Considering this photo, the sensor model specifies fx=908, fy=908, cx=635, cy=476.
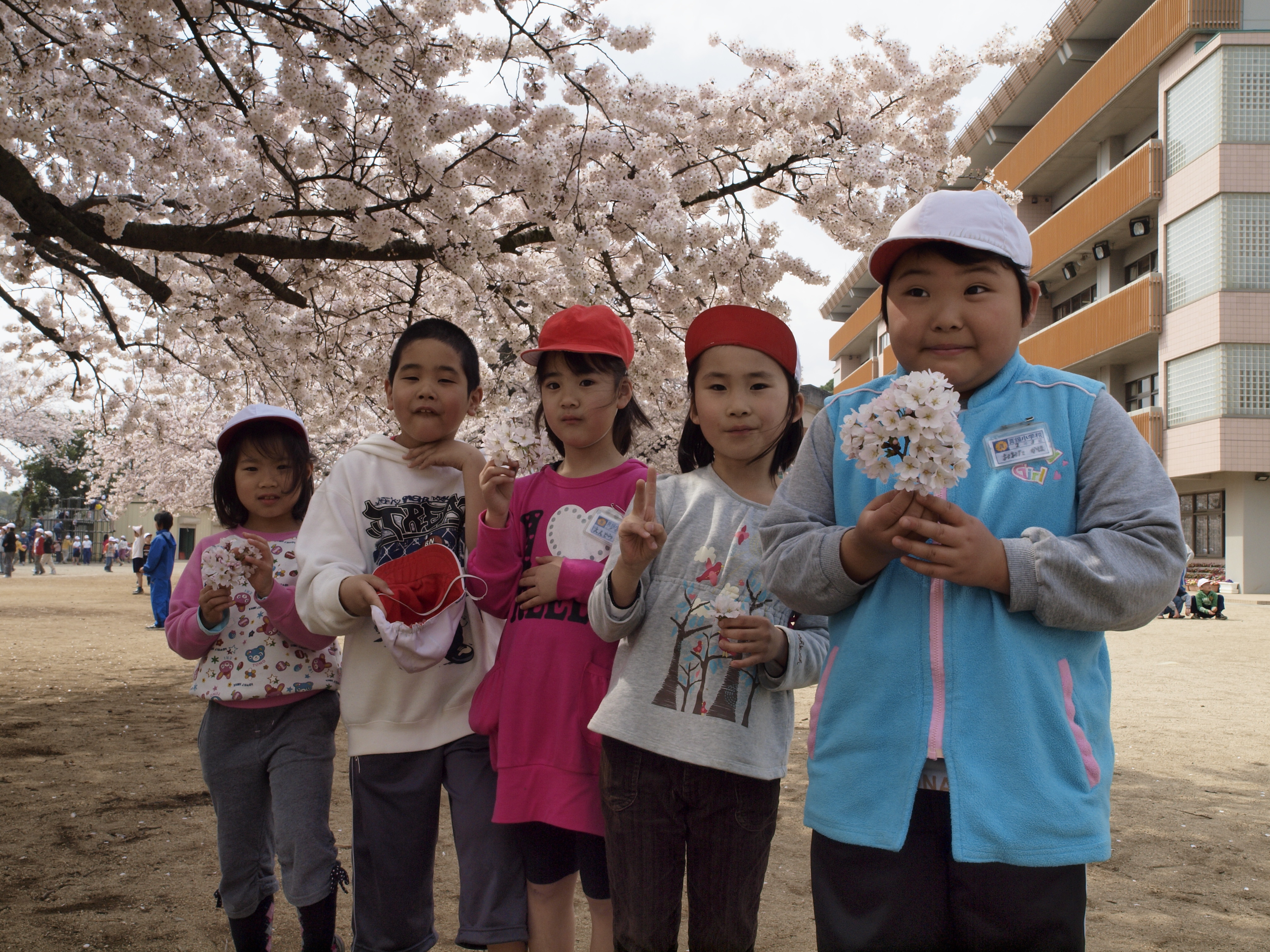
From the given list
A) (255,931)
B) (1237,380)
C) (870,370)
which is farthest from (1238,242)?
(255,931)

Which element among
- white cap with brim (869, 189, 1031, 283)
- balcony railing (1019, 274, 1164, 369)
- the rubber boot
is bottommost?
the rubber boot

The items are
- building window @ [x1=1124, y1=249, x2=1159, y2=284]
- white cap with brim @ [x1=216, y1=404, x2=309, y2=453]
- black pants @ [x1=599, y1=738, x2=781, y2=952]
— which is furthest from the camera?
building window @ [x1=1124, y1=249, x2=1159, y2=284]

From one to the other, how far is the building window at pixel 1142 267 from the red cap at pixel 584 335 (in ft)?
87.1

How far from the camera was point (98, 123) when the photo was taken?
6.44m

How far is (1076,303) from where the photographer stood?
29469 mm

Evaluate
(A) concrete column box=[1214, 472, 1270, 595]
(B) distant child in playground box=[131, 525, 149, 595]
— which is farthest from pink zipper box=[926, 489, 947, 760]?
(A) concrete column box=[1214, 472, 1270, 595]

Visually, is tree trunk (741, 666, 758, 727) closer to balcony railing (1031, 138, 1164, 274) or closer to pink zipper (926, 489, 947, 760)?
pink zipper (926, 489, 947, 760)

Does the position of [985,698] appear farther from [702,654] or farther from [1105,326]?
[1105,326]

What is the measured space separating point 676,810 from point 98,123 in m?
6.76

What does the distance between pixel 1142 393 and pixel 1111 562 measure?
28.8m

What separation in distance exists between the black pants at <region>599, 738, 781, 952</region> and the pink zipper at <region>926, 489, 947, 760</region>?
0.62 m

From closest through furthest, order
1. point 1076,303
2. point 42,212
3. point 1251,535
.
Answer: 1. point 42,212
2. point 1251,535
3. point 1076,303

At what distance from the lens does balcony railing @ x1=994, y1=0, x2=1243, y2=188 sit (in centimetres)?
2177

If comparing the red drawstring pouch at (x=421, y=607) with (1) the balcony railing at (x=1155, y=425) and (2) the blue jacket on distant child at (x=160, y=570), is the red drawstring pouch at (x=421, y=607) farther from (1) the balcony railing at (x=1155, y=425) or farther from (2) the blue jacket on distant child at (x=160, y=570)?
(1) the balcony railing at (x=1155, y=425)
